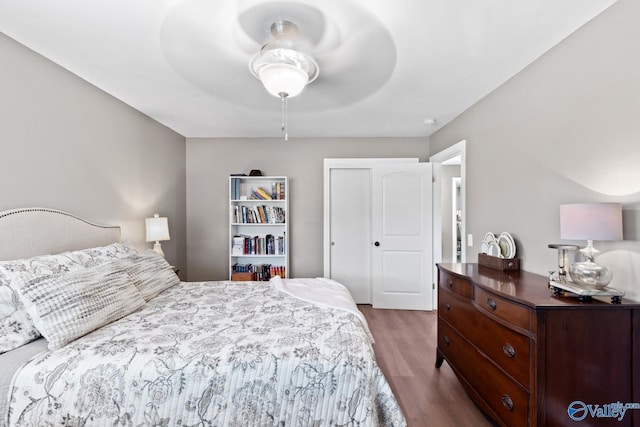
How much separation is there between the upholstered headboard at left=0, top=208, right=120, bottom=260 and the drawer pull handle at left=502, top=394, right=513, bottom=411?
9.60 ft

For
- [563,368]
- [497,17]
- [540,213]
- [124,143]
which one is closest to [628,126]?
[540,213]

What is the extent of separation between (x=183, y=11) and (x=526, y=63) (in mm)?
2275

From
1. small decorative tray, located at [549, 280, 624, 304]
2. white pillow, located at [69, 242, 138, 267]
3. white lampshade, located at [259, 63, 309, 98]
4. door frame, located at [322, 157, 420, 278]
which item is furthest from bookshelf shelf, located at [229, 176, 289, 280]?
small decorative tray, located at [549, 280, 624, 304]

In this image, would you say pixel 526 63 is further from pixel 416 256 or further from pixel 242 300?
pixel 242 300

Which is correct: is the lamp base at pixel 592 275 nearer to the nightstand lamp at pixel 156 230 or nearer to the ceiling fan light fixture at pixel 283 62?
the ceiling fan light fixture at pixel 283 62

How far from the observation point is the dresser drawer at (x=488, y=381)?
1.39 metres

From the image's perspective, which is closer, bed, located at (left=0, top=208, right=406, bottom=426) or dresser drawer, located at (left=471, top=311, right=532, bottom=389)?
bed, located at (left=0, top=208, right=406, bottom=426)

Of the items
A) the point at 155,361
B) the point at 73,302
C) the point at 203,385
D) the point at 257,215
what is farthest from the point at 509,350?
the point at 257,215

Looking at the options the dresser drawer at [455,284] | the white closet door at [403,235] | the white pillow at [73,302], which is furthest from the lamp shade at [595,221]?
the white pillow at [73,302]

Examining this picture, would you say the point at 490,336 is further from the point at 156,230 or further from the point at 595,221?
the point at 156,230

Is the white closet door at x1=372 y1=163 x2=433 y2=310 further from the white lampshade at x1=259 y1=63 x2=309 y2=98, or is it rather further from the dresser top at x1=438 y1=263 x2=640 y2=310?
the white lampshade at x1=259 y1=63 x2=309 y2=98

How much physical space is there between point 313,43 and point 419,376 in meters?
2.59

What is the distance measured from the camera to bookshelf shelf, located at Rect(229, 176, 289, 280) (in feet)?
12.3

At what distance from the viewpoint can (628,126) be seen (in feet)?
4.50
